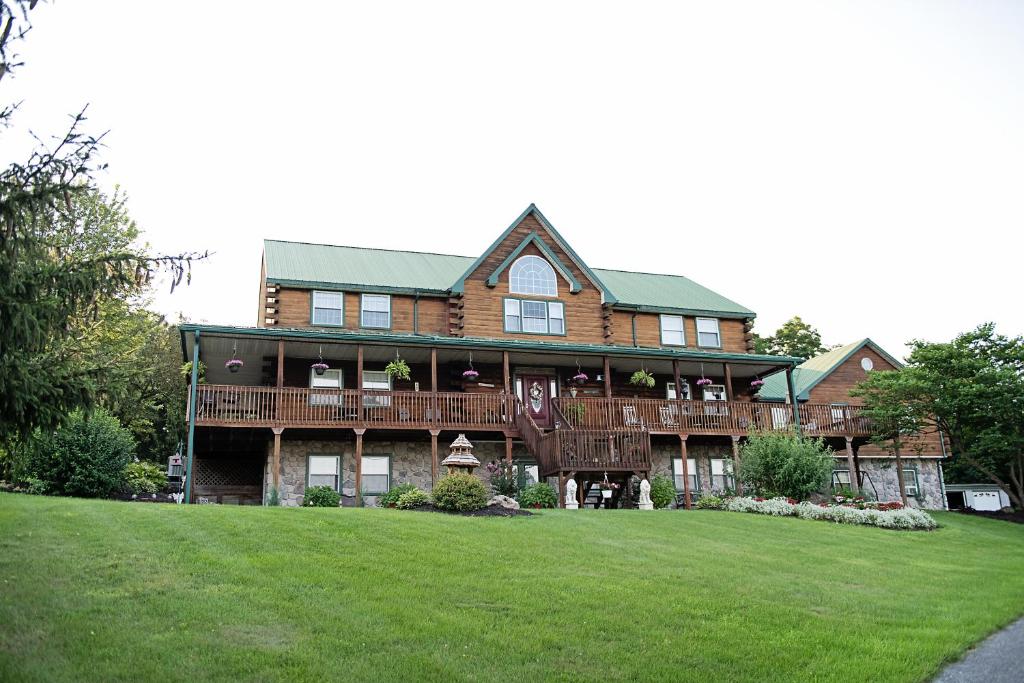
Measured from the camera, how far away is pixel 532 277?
2825 centimetres

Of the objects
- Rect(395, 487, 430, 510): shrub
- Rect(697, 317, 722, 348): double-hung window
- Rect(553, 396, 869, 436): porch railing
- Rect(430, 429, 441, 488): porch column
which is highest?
Rect(697, 317, 722, 348): double-hung window

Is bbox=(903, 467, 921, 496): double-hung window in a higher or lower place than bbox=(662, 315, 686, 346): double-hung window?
lower

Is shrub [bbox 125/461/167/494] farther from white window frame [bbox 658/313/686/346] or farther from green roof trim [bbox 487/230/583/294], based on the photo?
white window frame [bbox 658/313/686/346]

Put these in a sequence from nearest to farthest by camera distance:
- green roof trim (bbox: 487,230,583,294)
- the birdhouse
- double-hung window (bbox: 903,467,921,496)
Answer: the birdhouse, green roof trim (bbox: 487,230,583,294), double-hung window (bbox: 903,467,921,496)

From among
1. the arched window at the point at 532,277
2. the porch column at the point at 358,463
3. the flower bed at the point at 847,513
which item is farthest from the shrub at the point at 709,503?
the porch column at the point at 358,463

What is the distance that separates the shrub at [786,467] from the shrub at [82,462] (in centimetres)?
1617

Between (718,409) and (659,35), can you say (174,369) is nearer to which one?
(718,409)

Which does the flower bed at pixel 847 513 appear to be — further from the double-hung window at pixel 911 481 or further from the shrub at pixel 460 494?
the double-hung window at pixel 911 481

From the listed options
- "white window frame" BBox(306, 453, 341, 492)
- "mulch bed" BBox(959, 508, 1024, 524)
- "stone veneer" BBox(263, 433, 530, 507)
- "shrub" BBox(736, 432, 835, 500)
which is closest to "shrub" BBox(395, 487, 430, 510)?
"stone veneer" BBox(263, 433, 530, 507)

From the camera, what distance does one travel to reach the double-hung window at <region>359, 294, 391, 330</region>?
26625 millimetres

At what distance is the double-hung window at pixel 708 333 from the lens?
3056 cm

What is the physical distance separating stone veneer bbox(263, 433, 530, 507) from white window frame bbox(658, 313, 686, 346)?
315 inches

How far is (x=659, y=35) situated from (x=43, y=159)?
10086mm

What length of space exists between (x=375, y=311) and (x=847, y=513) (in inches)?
573
